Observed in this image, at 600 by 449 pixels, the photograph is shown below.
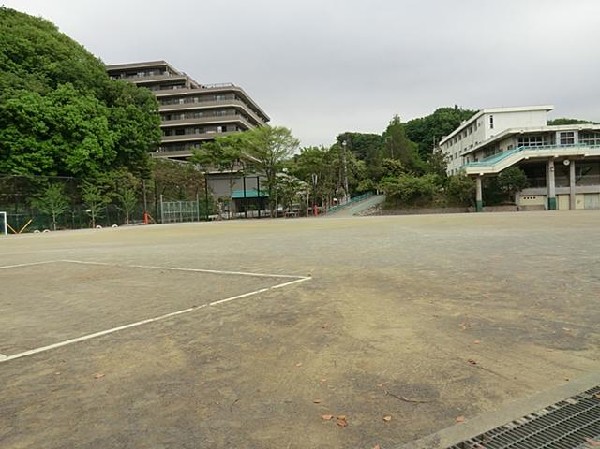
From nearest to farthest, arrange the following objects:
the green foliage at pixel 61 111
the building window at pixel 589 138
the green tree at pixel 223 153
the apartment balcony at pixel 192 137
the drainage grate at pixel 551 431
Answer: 1. the drainage grate at pixel 551 431
2. the green foliage at pixel 61 111
3. the green tree at pixel 223 153
4. the building window at pixel 589 138
5. the apartment balcony at pixel 192 137

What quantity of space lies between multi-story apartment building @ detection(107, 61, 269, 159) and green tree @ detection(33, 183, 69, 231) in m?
36.6

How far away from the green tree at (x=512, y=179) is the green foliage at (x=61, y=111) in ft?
116

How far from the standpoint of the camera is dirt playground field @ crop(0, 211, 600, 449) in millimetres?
2641

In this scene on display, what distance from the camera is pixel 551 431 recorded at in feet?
8.21

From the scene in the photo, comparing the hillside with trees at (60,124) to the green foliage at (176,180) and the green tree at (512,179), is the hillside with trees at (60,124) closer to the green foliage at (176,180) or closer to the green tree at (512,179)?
the green foliage at (176,180)

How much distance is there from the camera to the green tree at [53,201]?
35219mm

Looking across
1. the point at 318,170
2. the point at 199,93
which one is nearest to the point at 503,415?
the point at 318,170

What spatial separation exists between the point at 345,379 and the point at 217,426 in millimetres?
1028

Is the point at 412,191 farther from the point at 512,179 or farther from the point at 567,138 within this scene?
the point at 567,138

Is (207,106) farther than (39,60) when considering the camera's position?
Yes

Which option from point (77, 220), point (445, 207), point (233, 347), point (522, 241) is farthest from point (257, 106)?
point (233, 347)

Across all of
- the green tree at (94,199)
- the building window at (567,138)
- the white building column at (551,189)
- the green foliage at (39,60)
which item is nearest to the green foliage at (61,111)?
the green foliage at (39,60)

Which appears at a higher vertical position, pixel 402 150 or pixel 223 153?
pixel 402 150

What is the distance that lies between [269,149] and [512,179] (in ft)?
81.6
